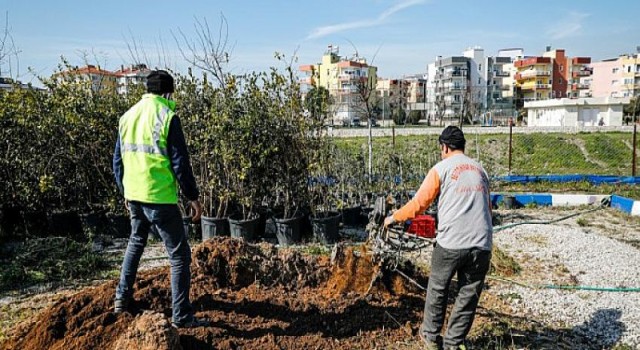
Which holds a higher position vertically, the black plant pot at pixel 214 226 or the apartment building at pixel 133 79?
the apartment building at pixel 133 79

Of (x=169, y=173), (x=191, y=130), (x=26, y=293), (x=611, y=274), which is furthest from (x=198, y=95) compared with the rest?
(x=611, y=274)

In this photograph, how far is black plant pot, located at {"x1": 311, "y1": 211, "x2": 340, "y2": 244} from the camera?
6777mm

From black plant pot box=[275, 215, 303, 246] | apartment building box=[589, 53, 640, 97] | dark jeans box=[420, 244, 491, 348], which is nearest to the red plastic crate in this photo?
dark jeans box=[420, 244, 491, 348]

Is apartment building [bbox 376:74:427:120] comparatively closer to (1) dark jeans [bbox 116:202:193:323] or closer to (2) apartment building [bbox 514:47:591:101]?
(2) apartment building [bbox 514:47:591:101]

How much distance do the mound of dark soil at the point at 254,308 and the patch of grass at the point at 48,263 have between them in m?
1.36

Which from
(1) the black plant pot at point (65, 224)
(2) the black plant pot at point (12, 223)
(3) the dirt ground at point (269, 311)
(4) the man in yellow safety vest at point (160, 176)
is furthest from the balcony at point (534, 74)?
(4) the man in yellow safety vest at point (160, 176)

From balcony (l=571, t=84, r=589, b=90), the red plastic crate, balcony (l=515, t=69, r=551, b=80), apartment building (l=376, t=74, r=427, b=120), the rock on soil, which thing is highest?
balcony (l=515, t=69, r=551, b=80)

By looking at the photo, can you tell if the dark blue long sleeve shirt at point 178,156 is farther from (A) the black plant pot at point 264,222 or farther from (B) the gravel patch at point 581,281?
(A) the black plant pot at point 264,222

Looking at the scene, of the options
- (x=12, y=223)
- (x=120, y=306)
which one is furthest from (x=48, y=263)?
(x=120, y=306)

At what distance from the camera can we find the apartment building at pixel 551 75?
67.4 meters

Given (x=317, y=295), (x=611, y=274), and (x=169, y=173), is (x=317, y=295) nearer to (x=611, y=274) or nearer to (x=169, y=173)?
(x=169, y=173)

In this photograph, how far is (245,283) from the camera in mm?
4551

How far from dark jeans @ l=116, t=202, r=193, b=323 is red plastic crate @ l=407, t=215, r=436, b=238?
188cm

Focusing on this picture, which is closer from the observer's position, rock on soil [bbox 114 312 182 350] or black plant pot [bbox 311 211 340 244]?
rock on soil [bbox 114 312 182 350]
